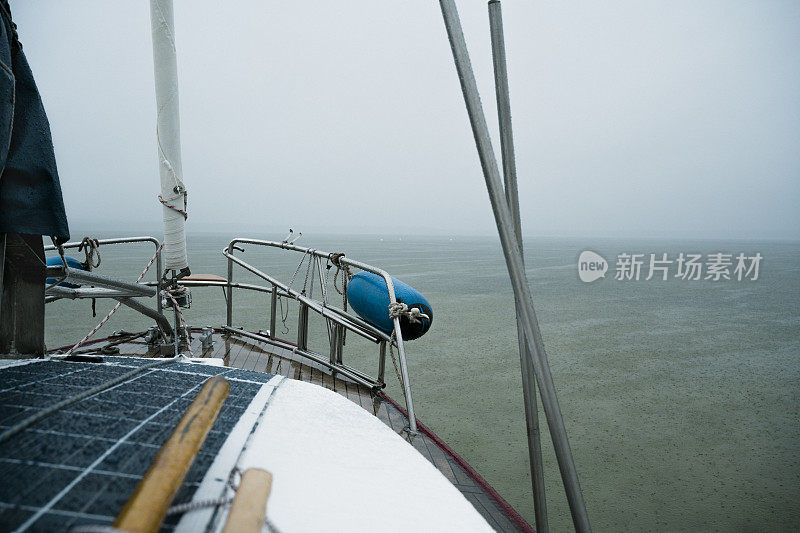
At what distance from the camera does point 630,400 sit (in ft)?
24.1

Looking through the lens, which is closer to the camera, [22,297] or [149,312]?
[22,297]

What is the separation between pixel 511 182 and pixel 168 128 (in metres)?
3.99

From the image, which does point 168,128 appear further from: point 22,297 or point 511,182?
point 511,182

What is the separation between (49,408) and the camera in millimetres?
1093

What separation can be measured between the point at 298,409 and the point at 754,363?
40.9 ft

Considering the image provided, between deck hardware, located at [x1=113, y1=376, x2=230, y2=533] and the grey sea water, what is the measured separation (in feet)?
14.0

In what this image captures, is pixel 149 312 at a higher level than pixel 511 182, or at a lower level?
lower

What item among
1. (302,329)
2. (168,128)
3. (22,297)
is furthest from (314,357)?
(22,297)

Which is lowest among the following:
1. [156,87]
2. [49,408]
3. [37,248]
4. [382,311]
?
[382,311]

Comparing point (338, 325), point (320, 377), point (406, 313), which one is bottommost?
point (320, 377)

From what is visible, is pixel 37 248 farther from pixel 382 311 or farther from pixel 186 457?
pixel 382 311

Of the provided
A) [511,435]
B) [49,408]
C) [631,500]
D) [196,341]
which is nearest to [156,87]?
[196,341]

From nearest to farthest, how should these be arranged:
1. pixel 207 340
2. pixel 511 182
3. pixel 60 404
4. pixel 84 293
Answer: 1. pixel 60 404
2. pixel 511 182
3. pixel 84 293
4. pixel 207 340

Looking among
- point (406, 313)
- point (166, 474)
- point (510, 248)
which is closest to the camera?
point (166, 474)
